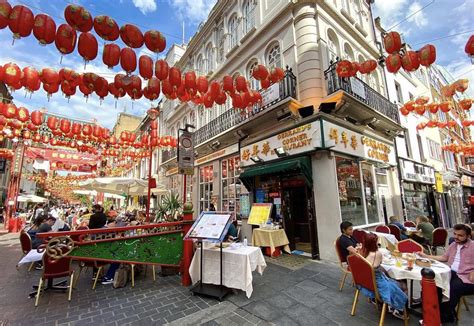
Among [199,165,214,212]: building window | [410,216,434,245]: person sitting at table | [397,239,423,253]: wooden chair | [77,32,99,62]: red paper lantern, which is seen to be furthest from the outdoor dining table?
Result: [199,165,214,212]: building window

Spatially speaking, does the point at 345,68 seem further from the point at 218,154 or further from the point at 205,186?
the point at 205,186

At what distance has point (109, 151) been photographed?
45.0 feet

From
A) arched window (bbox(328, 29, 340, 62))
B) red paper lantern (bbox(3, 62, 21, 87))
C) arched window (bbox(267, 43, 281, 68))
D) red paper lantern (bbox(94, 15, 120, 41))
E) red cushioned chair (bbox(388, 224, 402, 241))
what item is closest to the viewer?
red paper lantern (bbox(94, 15, 120, 41))

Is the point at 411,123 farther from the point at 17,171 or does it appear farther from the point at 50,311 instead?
the point at 17,171

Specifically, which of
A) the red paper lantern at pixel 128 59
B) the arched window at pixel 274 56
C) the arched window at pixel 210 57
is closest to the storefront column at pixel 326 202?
the arched window at pixel 274 56

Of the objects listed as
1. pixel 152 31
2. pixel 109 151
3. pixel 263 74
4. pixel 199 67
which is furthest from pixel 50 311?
pixel 199 67

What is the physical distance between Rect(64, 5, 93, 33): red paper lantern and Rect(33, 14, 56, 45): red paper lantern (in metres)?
0.35

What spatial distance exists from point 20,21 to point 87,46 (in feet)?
3.16

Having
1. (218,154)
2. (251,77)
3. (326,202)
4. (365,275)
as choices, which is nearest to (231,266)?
(365,275)

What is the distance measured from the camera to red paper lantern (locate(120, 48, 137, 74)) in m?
4.41

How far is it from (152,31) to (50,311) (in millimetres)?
5590

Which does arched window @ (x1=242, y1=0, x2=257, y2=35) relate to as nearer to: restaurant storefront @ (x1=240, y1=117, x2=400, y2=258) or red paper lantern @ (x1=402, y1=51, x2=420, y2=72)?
restaurant storefront @ (x1=240, y1=117, x2=400, y2=258)

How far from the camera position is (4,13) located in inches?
138

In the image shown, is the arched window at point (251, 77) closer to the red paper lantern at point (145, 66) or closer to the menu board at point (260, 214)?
the menu board at point (260, 214)
